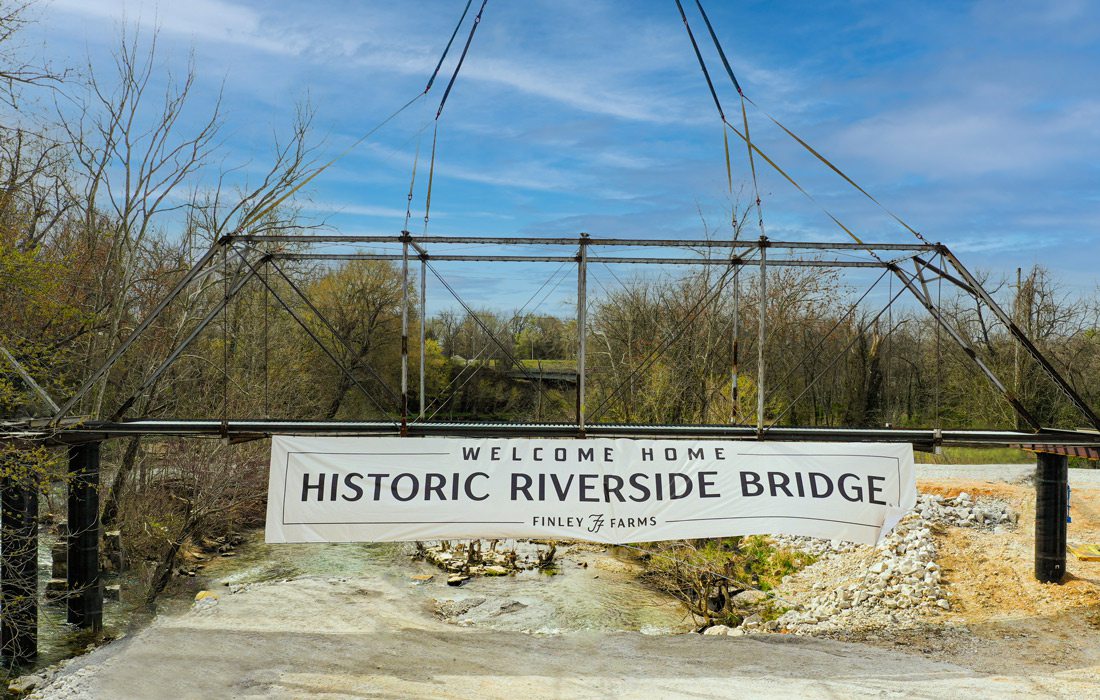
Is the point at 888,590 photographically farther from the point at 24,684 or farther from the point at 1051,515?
the point at 24,684

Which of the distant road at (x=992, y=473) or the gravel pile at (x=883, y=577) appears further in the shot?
the distant road at (x=992, y=473)

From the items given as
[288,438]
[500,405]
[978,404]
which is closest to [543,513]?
[288,438]

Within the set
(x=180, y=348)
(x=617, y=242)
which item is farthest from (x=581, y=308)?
(x=180, y=348)

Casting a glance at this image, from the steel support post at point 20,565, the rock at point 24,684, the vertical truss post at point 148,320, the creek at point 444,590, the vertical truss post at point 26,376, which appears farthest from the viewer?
the creek at point 444,590

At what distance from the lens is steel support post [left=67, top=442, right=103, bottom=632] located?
14508mm

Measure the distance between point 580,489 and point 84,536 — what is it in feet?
32.3

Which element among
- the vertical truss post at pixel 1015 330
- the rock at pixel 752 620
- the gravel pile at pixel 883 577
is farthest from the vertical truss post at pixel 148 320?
the rock at pixel 752 620

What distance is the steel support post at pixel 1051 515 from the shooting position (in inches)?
597

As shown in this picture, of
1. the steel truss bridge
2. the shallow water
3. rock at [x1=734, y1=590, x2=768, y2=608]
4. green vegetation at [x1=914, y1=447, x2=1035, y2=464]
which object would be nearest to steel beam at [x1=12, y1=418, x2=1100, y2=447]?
the steel truss bridge

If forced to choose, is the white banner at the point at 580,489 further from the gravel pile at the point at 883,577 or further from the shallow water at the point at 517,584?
the shallow water at the point at 517,584

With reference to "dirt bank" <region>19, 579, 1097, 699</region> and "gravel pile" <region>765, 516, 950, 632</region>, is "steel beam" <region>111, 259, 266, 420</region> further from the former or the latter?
"gravel pile" <region>765, 516, 950, 632</region>

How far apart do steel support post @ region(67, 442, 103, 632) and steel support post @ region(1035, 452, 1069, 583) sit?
18.2 m

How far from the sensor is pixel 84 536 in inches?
586

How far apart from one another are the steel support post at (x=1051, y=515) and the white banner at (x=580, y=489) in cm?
463
